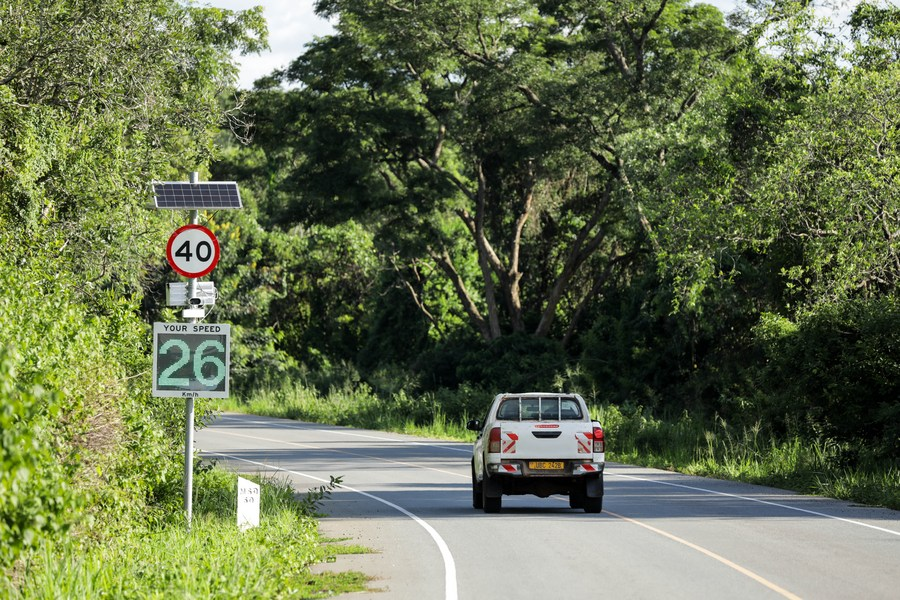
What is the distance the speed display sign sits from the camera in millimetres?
14172

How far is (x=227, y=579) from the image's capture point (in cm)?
1095

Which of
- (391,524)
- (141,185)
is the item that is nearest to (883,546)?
(391,524)

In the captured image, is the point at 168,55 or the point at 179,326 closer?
the point at 179,326

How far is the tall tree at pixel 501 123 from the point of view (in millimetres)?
40469

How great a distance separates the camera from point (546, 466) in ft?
64.8

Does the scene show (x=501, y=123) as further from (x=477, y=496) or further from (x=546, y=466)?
(x=546, y=466)

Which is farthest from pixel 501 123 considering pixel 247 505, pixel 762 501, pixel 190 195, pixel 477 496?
pixel 247 505

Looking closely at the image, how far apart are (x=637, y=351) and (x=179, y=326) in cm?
2891

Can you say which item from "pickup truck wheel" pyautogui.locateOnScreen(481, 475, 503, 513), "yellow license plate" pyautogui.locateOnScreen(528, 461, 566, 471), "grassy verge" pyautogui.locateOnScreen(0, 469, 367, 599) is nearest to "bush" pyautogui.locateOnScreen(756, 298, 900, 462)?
"yellow license plate" pyautogui.locateOnScreen(528, 461, 566, 471)

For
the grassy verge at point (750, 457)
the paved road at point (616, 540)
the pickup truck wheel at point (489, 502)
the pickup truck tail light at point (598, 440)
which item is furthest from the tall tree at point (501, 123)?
the pickup truck wheel at point (489, 502)

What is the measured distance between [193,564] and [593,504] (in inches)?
363

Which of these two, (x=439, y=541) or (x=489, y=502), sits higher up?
(x=489, y=502)

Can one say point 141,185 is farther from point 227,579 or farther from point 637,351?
point 637,351

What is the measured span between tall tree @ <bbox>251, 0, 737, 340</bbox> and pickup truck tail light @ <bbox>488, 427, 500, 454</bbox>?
56.1 ft
